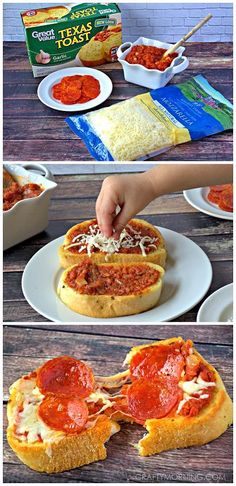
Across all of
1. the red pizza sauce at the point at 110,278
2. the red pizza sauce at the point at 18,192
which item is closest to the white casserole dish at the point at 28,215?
the red pizza sauce at the point at 18,192

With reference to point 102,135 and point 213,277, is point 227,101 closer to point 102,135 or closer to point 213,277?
point 102,135

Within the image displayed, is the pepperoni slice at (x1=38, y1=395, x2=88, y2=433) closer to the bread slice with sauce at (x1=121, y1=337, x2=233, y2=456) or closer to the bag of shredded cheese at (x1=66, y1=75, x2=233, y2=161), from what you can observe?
the bread slice with sauce at (x1=121, y1=337, x2=233, y2=456)

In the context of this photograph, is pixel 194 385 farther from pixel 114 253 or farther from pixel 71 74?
Result: pixel 71 74

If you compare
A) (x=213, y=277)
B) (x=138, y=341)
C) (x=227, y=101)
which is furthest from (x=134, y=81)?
(x=138, y=341)

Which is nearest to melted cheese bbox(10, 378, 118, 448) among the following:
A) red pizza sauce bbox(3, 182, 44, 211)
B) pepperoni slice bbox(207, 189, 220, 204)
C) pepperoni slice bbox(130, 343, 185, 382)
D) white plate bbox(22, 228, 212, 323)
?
pepperoni slice bbox(130, 343, 185, 382)

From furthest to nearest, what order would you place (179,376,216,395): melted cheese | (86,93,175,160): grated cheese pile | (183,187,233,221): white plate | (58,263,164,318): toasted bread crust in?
(183,187,233,221): white plate, (86,93,175,160): grated cheese pile, (58,263,164,318): toasted bread crust, (179,376,216,395): melted cheese

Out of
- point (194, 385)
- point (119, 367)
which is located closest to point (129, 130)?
point (119, 367)
